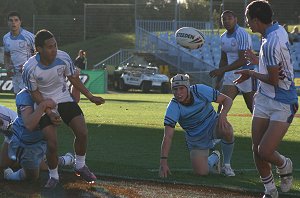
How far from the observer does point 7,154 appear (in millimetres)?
10352

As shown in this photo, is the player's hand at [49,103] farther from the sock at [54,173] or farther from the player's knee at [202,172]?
the player's knee at [202,172]

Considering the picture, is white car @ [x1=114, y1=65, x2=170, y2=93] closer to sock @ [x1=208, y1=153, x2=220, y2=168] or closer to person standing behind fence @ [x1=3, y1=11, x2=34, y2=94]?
person standing behind fence @ [x1=3, y1=11, x2=34, y2=94]

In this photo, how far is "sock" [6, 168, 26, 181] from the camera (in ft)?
33.5

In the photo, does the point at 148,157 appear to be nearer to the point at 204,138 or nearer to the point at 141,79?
the point at 204,138

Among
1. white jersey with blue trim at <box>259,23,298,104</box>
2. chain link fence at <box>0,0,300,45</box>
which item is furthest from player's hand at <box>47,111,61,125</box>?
chain link fence at <box>0,0,300,45</box>

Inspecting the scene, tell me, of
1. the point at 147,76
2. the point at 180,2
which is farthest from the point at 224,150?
the point at 180,2

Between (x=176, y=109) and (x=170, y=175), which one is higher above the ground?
(x=176, y=109)

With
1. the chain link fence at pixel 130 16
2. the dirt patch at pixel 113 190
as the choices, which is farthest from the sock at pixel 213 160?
the chain link fence at pixel 130 16

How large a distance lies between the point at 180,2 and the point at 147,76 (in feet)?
38.4

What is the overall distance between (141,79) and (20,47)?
26.9 m

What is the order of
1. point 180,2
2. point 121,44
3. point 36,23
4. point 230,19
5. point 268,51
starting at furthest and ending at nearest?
point 121,44 → point 36,23 → point 180,2 → point 230,19 → point 268,51

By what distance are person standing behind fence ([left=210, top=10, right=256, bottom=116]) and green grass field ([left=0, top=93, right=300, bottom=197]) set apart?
1017 millimetres

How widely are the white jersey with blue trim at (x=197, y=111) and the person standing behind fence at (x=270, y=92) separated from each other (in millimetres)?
1822

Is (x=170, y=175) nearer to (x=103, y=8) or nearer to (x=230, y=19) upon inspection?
(x=230, y=19)
